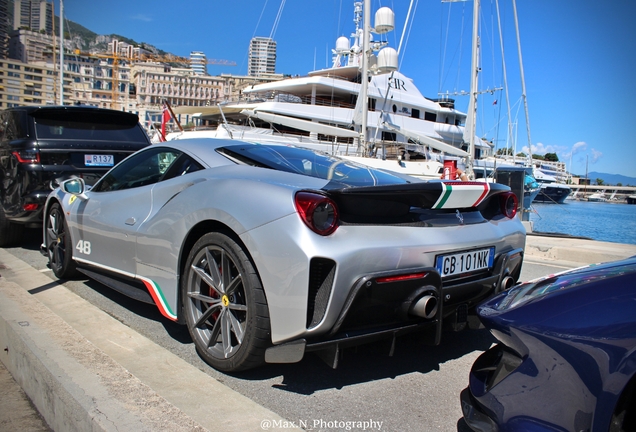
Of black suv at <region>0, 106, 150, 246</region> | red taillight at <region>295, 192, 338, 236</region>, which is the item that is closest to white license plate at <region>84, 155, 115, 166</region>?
black suv at <region>0, 106, 150, 246</region>

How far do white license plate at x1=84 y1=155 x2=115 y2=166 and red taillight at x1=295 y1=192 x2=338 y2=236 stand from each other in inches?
178

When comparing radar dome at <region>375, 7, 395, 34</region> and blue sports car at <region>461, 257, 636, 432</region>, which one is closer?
blue sports car at <region>461, 257, 636, 432</region>

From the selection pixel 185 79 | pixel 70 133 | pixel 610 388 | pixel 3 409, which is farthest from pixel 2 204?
pixel 185 79

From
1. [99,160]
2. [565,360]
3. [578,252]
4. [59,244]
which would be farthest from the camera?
[578,252]

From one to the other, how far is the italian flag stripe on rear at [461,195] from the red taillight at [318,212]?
0.64m

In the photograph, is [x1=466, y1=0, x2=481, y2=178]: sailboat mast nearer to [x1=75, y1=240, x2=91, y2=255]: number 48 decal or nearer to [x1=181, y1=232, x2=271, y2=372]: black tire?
[x1=75, y1=240, x2=91, y2=255]: number 48 decal

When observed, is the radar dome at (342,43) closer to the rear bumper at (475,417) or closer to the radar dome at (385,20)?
the radar dome at (385,20)

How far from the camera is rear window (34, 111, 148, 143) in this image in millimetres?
5741

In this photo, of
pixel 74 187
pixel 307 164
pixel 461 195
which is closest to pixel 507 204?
pixel 461 195

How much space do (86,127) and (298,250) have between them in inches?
196

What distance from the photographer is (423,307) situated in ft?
7.30

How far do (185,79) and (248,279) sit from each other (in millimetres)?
153070

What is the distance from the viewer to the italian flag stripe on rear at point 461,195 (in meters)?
2.48

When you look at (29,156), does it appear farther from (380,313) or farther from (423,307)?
(423,307)
